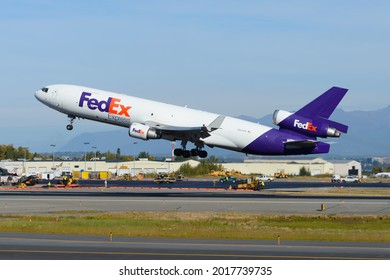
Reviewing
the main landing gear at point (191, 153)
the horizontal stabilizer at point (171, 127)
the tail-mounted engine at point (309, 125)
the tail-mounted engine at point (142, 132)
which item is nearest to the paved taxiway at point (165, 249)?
the tail-mounted engine at point (142, 132)

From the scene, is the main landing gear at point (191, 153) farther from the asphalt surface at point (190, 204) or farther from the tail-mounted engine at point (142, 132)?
the asphalt surface at point (190, 204)

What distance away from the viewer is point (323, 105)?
80.9 m

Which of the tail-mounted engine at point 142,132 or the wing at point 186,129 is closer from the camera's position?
the tail-mounted engine at point 142,132

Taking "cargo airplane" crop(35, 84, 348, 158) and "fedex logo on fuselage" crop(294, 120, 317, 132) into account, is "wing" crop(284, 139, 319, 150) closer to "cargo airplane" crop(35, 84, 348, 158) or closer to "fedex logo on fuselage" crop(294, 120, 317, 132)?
"cargo airplane" crop(35, 84, 348, 158)

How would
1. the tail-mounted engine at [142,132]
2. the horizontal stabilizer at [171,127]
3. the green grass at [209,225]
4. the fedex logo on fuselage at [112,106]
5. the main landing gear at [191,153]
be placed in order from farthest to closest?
1. the main landing gear at [191,153]
2. the fedex logo on fuselage at [112,106]
3. the horizontal stabilizer at [171,127]
4. the tail-mounted engine at [142,132]
5. the green grass at [209,225]

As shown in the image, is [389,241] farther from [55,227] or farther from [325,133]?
[325,133]

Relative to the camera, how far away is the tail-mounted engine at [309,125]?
7938cm

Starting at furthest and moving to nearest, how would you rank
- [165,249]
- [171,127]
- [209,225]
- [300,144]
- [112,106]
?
1. [300,144]
2. [171,127]
3. [112,106]
4. [209,225]
5. [165,249]

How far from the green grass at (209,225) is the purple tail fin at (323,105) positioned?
26.0 meters

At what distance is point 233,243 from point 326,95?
47.3 metres

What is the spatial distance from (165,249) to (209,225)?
15.0 meters

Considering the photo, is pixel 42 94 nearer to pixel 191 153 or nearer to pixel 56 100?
pixel 56 100

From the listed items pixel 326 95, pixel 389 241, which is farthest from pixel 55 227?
pixel 326 95

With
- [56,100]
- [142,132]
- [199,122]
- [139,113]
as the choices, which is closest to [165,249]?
[142,132]
